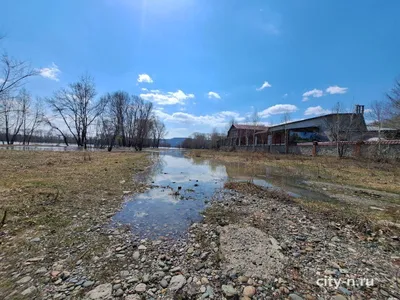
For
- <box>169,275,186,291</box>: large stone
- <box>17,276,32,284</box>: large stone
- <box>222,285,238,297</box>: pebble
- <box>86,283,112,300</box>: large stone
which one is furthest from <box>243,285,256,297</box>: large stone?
<box>17,276,32,284</box>: large stone

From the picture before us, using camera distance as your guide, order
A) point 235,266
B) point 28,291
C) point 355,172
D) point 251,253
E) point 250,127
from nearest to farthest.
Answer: point 28,291, point 235,266, point 251,253, point 355,172, point 250,127

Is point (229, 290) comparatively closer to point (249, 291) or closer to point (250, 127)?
point (249, 291)

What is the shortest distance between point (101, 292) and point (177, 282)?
872mm

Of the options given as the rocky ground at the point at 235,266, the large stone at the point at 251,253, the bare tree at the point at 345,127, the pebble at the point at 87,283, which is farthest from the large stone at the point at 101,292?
the bare tree at the point at 345,127

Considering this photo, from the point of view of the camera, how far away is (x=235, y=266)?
2602mm

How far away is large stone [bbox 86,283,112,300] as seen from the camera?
6.63 feet

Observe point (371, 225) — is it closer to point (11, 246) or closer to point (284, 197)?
point (284, 197)

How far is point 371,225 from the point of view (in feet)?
13.5

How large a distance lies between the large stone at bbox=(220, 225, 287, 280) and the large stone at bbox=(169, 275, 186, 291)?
604 mm

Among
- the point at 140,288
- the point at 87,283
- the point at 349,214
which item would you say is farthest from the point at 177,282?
the point at 349,214

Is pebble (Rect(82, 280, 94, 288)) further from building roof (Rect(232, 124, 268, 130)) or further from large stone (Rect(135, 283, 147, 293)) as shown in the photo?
building roof (Rect(232, 124, 268, 130))

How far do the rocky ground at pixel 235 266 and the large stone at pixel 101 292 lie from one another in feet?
0.04

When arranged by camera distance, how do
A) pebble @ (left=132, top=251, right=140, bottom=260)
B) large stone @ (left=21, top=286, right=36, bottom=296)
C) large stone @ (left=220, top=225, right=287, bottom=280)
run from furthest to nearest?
pebble @ (left=132, top=251, right=140, bottom=260)
large stone @ (left=220, top=225, right=287, bottom=280)
large stone @ (left=21, top=286, right=36, bottom=296)

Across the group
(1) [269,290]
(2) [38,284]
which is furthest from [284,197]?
(2) [38,284]
